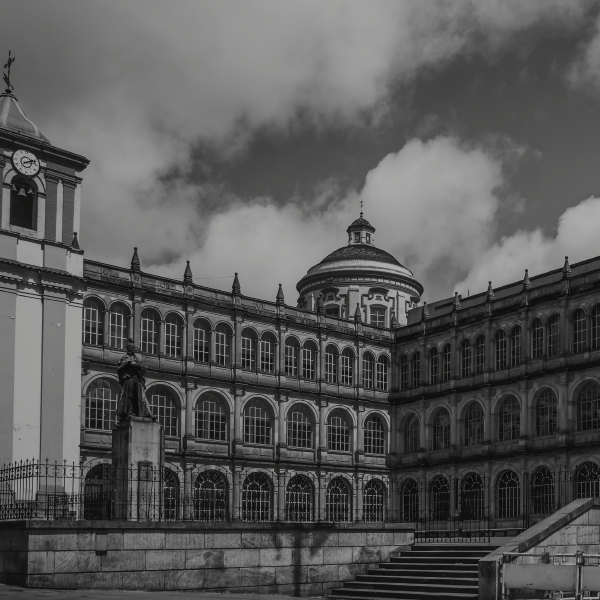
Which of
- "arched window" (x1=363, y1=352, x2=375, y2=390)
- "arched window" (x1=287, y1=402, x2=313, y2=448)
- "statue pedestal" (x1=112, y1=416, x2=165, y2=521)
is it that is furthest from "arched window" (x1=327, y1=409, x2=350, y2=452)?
"statue pedestal" (x1=112, y1=416, x2=165, y2=521)

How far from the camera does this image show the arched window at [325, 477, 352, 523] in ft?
180

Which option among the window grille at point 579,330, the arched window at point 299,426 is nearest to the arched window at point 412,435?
the arched window at point 299,426

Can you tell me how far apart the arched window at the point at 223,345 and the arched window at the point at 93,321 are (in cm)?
664

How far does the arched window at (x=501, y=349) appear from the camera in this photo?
174ft

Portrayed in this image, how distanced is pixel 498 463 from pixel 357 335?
10.6 meters

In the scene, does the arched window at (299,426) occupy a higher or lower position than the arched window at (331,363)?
lower

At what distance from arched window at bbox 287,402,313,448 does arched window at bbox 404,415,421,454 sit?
625 centimetres

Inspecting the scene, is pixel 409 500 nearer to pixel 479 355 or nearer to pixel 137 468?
pixel 479 355

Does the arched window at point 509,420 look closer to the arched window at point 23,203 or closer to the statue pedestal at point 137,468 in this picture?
the arched window at point 23,203

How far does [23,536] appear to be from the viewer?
23000 mm

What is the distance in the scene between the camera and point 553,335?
166 ft

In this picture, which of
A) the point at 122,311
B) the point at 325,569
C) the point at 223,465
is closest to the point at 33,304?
the point at 122,311

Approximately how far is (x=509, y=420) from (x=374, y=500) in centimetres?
945

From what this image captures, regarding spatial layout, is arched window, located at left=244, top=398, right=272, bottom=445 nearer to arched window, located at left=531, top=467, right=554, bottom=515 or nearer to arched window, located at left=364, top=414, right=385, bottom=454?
arched window, located at left=364, top=414, right=385, bottom=454
